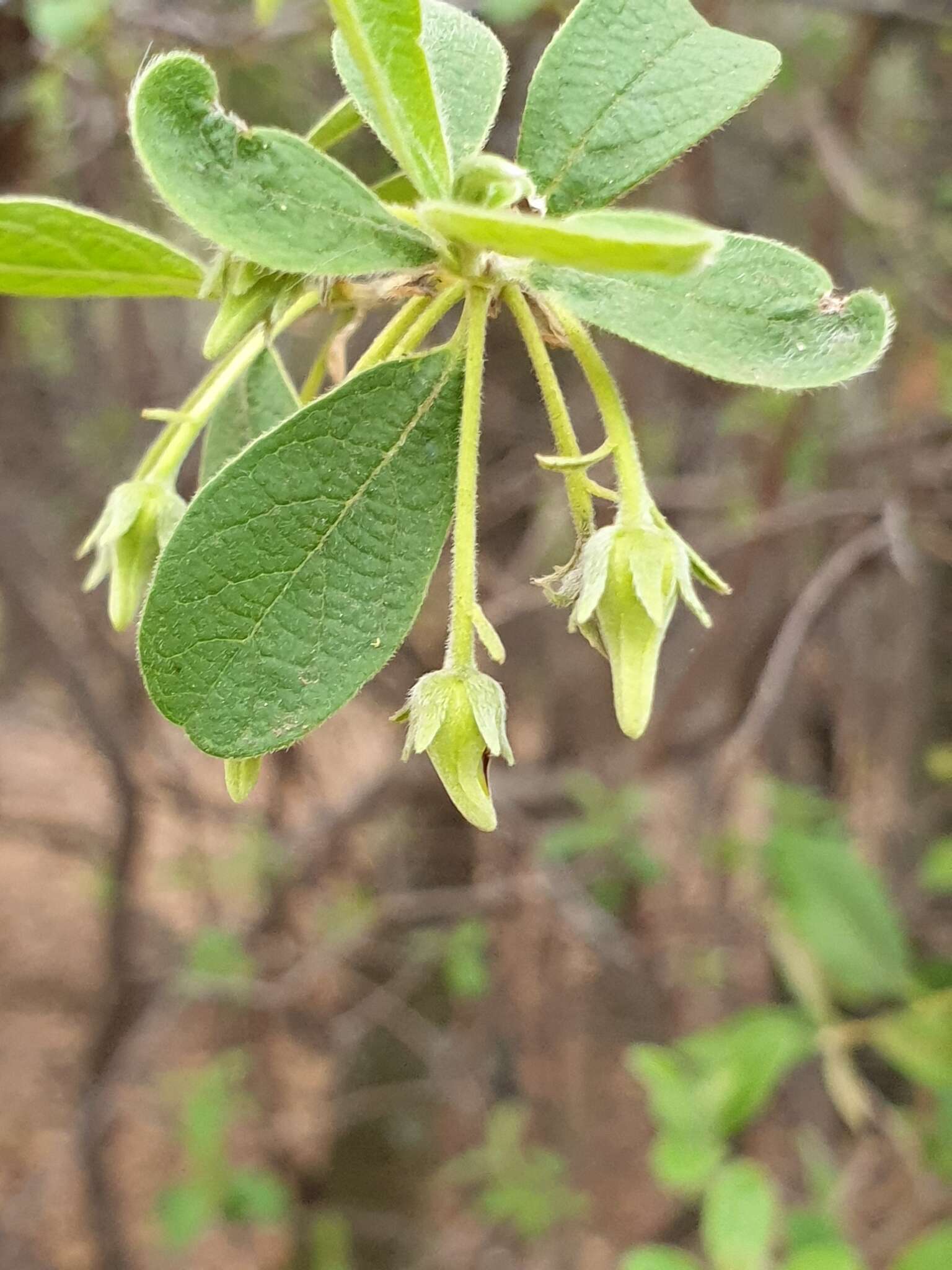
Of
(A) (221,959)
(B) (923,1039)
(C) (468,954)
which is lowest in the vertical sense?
(C) (468,954)

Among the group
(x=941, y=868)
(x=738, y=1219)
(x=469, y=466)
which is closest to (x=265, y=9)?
(x=469, y=466)

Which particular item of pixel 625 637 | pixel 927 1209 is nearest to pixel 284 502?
pixel 625 637

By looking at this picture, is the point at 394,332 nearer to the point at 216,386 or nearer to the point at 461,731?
the point at 216,386

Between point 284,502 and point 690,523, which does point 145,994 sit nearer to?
point 690,523

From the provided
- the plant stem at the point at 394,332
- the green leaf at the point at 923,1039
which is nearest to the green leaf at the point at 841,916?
the green leaf at the point at 923,1039

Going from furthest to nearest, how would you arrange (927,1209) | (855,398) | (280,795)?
(280,795)
(855,398)
(927,1209)

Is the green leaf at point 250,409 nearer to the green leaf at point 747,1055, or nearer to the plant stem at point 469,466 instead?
the plant stem at point 469,466
